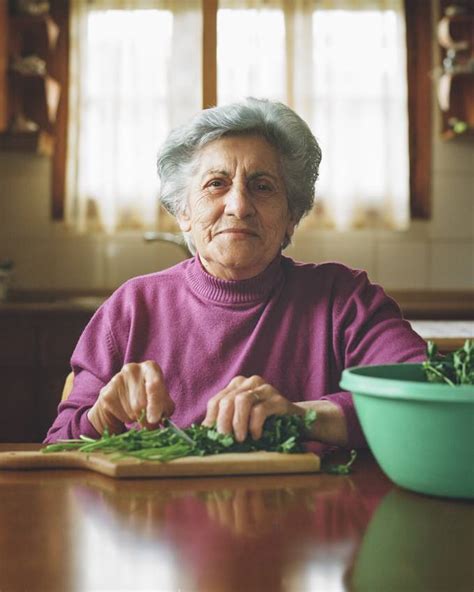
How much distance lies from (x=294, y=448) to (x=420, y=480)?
219mm

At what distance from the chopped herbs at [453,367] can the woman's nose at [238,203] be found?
0.67 metres

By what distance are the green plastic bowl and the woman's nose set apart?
706 millimetres

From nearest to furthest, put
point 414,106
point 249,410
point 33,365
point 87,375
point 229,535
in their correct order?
point 229,535, point 249,410, point 87,375, point 33,365, point 414,106

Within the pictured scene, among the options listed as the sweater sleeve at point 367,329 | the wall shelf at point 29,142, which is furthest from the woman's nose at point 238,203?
the wall shelf at point 29,142

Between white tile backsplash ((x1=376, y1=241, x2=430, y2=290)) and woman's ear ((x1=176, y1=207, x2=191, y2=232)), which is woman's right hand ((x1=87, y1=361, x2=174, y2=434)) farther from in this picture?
white tile backsplash ((x1=376, y1=241, x2=430, y2=290))

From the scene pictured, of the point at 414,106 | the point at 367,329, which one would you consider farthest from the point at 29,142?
the point at 367,329

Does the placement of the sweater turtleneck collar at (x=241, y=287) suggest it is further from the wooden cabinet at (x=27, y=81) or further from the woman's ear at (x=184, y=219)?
the wooden cabinet at (x=27, y=81)

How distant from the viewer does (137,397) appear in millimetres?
1335

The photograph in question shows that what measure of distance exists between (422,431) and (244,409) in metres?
0.29

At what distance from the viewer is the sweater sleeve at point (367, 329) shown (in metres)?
1.60

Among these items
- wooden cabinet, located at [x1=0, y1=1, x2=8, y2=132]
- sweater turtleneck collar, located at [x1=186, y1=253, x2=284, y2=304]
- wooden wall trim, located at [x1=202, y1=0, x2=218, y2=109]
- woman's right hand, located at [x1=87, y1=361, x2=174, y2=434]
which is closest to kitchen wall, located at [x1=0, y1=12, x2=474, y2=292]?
wooden cabinet, located at [x1=0, y1=1, x2=8, y2=132]

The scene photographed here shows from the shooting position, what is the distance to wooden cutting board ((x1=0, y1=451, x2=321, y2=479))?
3.80 ft

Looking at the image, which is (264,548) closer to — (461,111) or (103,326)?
(103,326)

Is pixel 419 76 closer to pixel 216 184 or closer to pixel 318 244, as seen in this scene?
pixel 318 244
